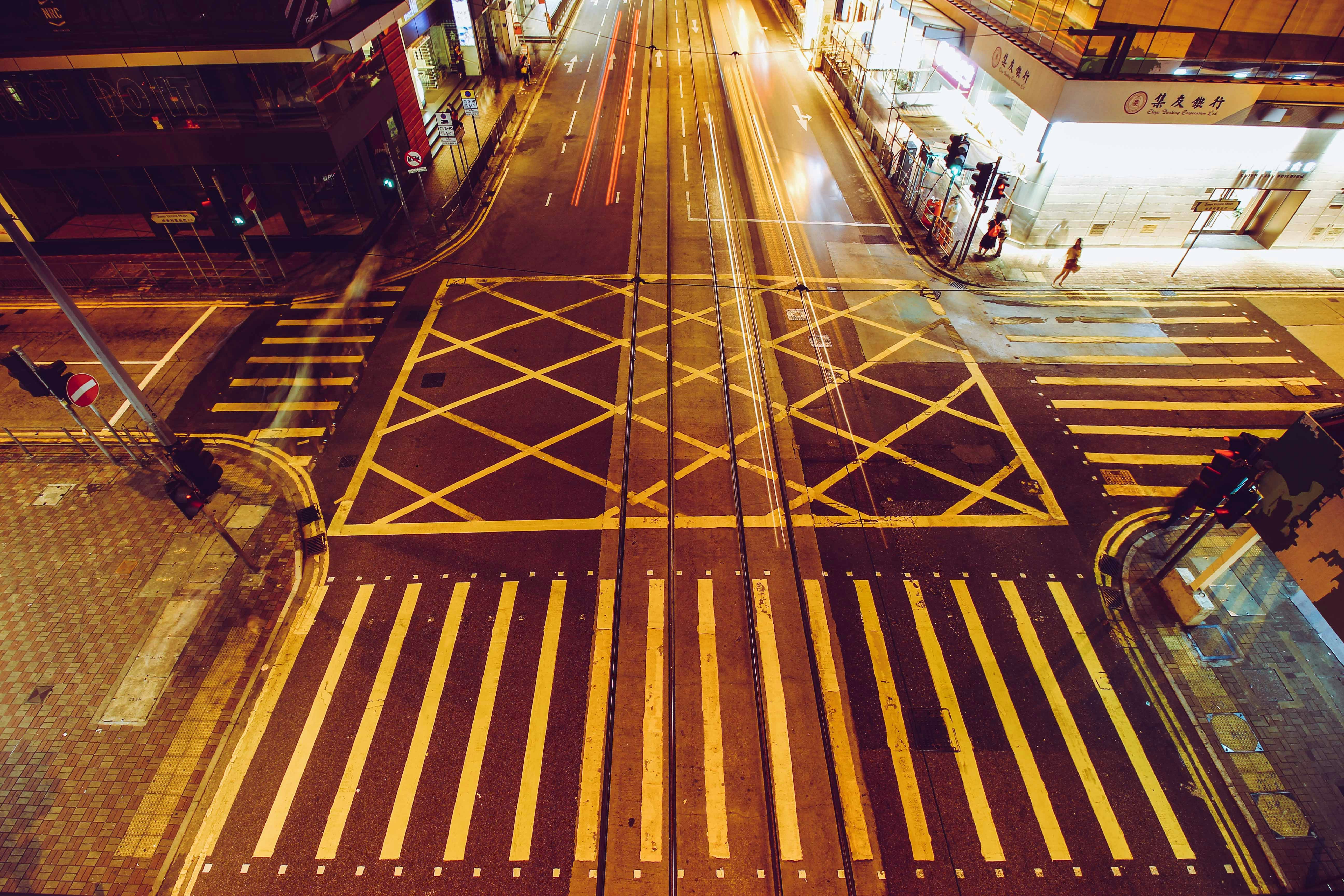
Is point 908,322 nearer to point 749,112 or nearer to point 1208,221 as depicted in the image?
point 1208,221

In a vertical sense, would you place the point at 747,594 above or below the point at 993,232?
below

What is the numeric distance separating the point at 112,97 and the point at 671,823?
84.3ft

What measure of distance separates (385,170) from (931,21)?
2522 cm

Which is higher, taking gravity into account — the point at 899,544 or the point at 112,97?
the point at 112,97

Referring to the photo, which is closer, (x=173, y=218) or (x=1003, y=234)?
(x=173, y=218)

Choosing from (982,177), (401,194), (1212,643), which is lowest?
(1212,643)

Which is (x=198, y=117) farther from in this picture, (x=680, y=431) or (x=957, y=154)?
(x=957, y=154)

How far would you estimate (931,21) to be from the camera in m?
27.0

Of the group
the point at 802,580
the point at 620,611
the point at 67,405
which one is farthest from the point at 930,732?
the point at 67,405

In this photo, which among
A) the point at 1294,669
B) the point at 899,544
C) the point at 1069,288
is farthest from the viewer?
the point at 1069,288

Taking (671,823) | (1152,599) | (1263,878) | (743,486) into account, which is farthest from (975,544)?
(671,823)

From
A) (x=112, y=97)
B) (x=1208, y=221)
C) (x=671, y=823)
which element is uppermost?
(x=112, y=97)

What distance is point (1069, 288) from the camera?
1969cm

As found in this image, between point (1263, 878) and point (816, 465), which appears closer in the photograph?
point (1263, 878)
